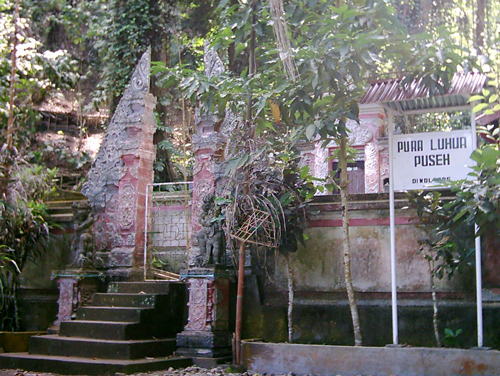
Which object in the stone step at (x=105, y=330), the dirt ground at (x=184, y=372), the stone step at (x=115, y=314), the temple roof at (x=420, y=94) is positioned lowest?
the dirt ground at (x=184, y=372)

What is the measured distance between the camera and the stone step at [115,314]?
24.8 ft

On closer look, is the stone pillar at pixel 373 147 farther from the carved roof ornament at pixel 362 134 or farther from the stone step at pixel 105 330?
the stone step at pixel 105 330

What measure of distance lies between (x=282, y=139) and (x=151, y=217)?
8.22ft

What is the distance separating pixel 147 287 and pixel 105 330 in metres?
0.87

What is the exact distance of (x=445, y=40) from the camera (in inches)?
231

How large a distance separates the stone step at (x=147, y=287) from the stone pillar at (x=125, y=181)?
34 cm

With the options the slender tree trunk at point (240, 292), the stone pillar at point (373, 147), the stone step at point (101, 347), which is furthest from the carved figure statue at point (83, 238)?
the stone pillar at point (373, 147)

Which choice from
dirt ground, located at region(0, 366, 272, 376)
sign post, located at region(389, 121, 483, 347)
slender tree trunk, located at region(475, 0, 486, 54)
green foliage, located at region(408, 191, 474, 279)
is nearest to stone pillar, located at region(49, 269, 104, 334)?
dirt ground, located at region(0, 366, 272, 376)

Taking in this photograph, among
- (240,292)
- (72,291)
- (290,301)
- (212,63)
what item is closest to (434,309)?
(290,301)

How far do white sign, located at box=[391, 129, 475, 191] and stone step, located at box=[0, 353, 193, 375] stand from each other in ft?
10.2

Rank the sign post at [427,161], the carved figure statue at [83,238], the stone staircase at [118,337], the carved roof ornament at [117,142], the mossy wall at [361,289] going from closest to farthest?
the sign post at [427,161]
the mossy wall at [361,289]
the stone staircase at [118,337]
the carved figure statue at [83,238]
the carved roof ornament at [117,142]

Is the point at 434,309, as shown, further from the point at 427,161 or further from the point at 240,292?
the point at 240,292

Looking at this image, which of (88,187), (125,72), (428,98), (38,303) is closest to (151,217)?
(88,187)

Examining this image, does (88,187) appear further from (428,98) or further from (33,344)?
(428,98)
